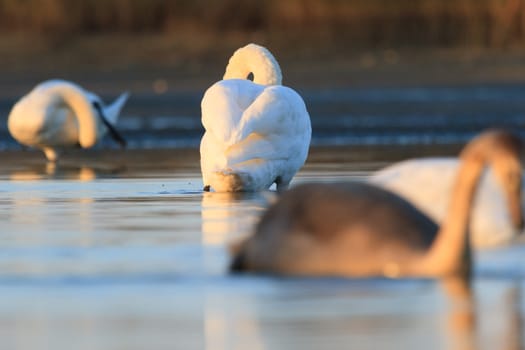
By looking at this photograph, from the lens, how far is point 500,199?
8258mm

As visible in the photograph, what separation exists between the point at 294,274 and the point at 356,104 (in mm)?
17155

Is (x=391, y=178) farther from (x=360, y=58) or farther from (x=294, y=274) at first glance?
(x=360, y=58)

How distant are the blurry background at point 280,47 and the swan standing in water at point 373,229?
54.6ft

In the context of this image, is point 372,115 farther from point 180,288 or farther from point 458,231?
point 458,231

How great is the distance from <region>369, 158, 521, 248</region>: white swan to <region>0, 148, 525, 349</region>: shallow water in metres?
0.11

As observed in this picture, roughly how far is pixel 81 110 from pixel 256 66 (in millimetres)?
5821

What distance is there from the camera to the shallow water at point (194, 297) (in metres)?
6.08

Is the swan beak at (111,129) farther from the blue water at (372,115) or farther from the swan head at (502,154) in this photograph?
the swan head at (502,154)

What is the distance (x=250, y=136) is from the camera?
487 inches

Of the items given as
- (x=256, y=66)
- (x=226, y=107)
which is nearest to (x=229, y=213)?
(x=226, y=107)

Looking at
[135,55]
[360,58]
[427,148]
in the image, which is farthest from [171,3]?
[427,148]

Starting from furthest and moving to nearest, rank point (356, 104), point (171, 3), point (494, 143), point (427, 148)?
point (171, 3) < point (356, 104) < point (427, 148) < point (494, 143)

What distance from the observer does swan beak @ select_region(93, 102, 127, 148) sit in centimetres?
1969

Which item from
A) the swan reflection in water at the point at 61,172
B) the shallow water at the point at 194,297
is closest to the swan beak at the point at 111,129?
the swan reflection in water at the point at 61,172
